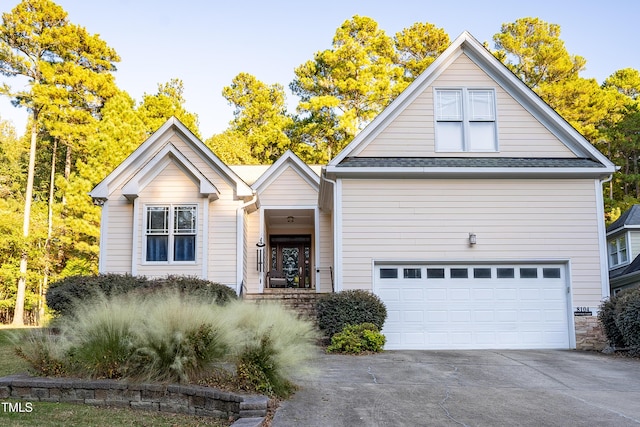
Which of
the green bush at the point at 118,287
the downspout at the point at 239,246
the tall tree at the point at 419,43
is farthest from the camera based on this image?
the tall tree at the point at 419,43

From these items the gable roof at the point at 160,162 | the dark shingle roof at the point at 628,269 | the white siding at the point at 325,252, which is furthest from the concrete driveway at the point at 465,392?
the dark shingle roof at the point at 628,269

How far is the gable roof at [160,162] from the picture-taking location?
16516mm

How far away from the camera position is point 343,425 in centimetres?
647

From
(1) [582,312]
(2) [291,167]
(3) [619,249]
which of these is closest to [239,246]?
(2) [291,167]

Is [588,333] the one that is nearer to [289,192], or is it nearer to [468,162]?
[468,162]

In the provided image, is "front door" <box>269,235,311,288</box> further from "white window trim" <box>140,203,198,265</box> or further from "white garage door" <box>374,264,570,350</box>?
"white garage door" <box>374,264,570,350</box>

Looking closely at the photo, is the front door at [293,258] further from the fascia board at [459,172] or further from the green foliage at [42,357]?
the green foliage at [42,357]

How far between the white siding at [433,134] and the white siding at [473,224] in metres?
0.78

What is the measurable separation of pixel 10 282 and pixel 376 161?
72.3 feet

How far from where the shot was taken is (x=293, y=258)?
72.6ft

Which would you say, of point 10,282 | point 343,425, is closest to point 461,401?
point 343,425

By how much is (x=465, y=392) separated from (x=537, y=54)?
3100 cm

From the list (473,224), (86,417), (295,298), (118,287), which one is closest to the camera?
(86,417)

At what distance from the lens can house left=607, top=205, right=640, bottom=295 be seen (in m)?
22.0
